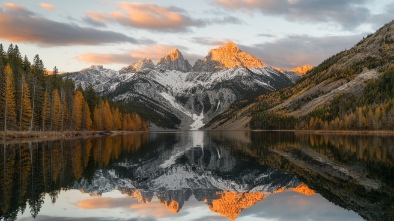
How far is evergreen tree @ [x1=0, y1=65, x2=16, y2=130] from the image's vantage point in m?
101

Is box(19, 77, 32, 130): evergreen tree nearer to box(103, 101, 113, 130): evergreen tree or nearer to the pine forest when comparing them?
the pine forest

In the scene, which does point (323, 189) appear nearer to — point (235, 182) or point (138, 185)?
point (235, 182)

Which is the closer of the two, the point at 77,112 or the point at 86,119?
the point at 77,112

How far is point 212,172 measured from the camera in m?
46.7

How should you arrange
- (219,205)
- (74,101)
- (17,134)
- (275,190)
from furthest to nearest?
(74,101), (17,134), (275,190), (219,205)

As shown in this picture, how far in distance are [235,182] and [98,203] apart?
15.2 metres

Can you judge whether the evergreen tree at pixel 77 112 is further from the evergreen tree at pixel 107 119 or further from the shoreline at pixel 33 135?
the evergreen tree at pixel 107 119

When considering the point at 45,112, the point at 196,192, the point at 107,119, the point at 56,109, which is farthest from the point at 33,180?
the point at 107,119

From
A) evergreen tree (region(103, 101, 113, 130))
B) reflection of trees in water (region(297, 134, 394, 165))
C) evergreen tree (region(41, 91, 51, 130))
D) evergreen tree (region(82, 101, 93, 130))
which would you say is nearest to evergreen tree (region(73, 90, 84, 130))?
evergreen tree (region(82, 101, 93, 130))

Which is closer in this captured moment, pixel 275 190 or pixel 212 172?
pixel 275 190

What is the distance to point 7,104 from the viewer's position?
102 metres

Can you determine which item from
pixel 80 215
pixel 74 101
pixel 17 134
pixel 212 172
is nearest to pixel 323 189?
pixel 212 172

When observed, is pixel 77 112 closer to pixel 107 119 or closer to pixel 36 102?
pixel 36 102

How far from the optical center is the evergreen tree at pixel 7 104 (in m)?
101
